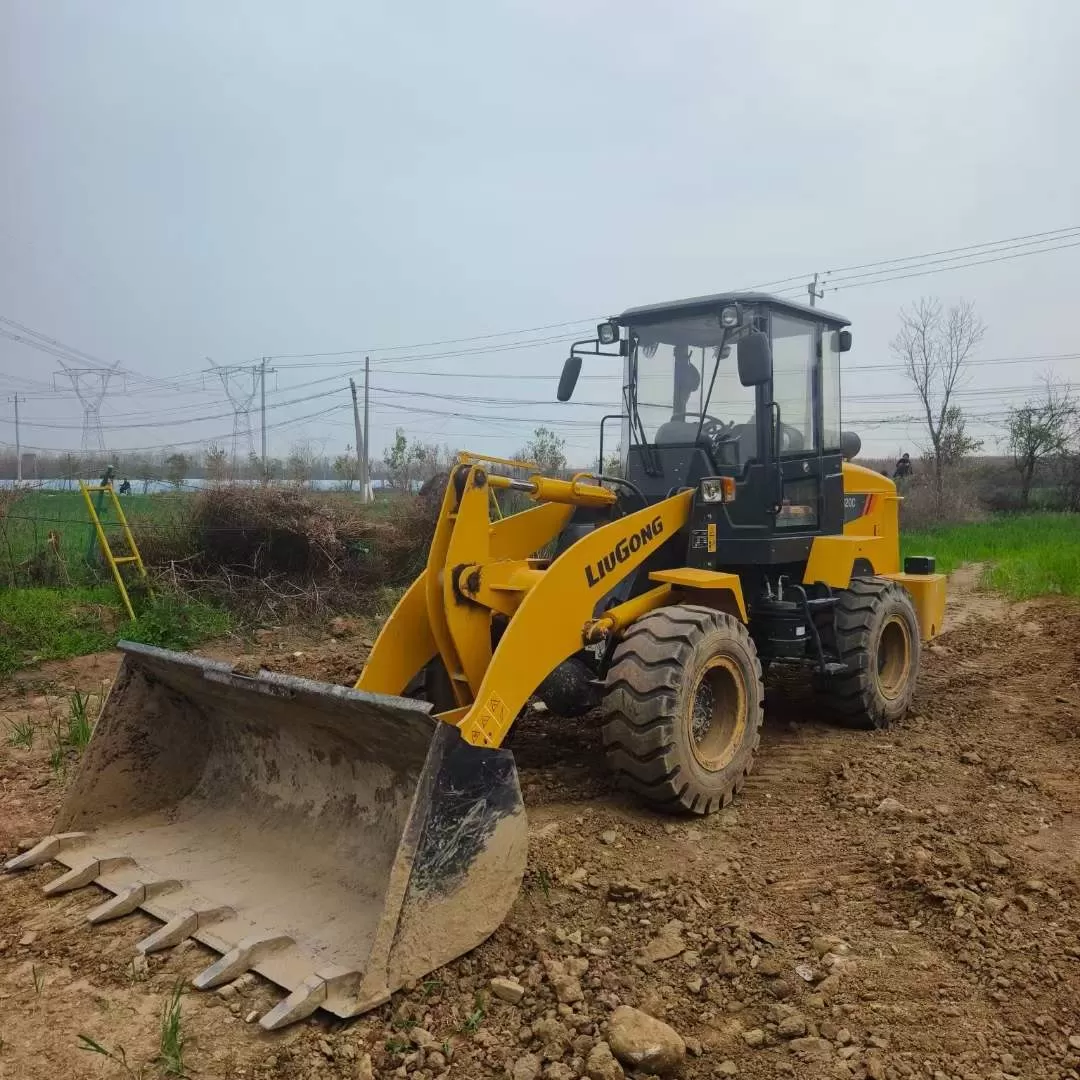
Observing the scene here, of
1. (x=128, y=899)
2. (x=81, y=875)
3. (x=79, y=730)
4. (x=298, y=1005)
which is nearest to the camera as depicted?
(x=298, y=1005)

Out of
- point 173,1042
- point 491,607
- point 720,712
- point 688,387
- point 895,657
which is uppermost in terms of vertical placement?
point 688,387

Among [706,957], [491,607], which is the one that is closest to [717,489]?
[491,607]

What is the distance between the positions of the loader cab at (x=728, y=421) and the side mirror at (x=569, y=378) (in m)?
0.02

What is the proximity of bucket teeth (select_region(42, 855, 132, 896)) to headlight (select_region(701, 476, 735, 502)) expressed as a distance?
3415 mm

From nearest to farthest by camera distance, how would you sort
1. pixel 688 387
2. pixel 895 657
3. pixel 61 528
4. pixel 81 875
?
pixel 81 875 → pixel 688 387 → pixel 895 657 → pixel 61 528

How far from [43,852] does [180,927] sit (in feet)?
3.50

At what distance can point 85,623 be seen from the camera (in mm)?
9289

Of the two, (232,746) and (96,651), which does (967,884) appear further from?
(96,651)

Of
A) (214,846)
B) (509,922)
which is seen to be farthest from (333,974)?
(214,846)

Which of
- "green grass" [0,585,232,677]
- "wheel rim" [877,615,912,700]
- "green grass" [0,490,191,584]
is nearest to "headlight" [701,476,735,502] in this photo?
"wheel rim" [877,615,912,700]

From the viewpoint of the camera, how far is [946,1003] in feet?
9.87

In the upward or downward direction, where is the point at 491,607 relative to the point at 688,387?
downward

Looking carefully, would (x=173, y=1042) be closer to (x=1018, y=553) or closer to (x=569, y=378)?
(x=569, y=378)

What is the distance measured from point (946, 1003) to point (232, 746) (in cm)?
321
